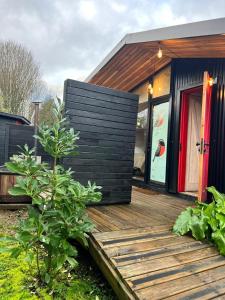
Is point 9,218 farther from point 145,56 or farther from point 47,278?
point 145,56

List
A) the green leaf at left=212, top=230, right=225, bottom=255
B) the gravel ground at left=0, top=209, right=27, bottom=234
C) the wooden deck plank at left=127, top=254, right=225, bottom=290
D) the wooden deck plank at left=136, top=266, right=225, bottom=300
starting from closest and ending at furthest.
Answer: the wooden deck plank at left=136, top=266, right=225, bottom=300 → the wooden deck plank at left=127, top=254, right=225, bottom=290 → the green leaf at left=212, top=230, right=225, bottom=255 → the gravel ground at left=0, top=209, right=27, bottom=234

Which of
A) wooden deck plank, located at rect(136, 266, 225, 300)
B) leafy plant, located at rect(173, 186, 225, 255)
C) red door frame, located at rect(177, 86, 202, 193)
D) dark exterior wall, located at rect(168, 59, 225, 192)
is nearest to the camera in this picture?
wooden deck plank, located at rect(136, 266, 225, 300)

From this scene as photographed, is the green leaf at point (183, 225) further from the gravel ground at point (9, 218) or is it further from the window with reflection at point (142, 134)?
the window with reflection at point (142, 134)

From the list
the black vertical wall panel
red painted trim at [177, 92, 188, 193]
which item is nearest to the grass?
the black vertical wall panel

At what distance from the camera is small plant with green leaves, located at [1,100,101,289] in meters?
2.01

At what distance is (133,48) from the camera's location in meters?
4.89

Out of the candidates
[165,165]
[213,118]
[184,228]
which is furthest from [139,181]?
[184,228]

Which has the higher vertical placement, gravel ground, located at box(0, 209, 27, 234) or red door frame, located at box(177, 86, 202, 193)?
red door frame, located at box(177, 86, 202, 193)

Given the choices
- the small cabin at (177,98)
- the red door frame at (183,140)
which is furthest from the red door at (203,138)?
the red door frame at (183,140)

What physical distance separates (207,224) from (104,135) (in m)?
1.97

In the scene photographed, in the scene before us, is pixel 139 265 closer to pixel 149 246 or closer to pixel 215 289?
pixel 149 246

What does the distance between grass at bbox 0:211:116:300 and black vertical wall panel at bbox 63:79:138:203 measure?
139 centimetres

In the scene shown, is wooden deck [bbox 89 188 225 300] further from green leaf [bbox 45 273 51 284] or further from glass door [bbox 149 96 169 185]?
glass door [bbox 149 96 169 185]

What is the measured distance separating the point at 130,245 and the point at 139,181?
4036mm
